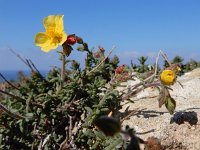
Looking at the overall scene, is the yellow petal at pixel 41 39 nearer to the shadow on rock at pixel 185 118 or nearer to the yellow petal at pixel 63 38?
the yellow petal at pixel 63 38

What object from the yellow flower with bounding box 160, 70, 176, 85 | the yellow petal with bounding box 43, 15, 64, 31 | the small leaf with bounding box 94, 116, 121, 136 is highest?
the yellow petal with bounding box 43, 15, 64, 31

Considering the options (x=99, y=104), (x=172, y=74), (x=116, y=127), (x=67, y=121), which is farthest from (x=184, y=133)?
(x=116, y=127)

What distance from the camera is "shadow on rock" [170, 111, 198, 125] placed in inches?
118

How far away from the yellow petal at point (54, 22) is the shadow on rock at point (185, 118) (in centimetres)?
106

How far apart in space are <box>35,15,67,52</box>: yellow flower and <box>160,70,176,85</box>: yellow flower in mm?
775

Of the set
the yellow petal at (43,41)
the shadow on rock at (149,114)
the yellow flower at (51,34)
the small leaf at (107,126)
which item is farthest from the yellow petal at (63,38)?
the small leaf at (107,126)

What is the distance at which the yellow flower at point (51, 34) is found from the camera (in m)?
2.98

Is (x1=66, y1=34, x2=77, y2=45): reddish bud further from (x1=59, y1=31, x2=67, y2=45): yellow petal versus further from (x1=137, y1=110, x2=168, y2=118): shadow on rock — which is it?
(x1=137, y1=110, x2=168, y2=118): shadow on rock

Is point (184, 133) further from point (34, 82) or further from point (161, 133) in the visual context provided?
point (34, 82)

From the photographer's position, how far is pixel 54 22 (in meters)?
3.06

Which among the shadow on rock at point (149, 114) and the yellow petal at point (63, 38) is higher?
the yellow petal at point (63, 38)

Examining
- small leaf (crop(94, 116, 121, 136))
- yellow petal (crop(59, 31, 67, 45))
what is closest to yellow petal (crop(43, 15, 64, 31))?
yellow petal (crop(59, 31, 67, 45))

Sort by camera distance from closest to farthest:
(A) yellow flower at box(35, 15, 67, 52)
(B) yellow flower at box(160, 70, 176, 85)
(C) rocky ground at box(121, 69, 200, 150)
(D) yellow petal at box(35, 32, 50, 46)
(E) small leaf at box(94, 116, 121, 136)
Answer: (E) small leaf at box(94, 116, 121, 136)
(B) yellow flower at box(160, 70, 176, 85)
(C) rocky ground at box(121, 69, 200, 150)
(A) yellow flower at box(35, 15, 67, 52)
(D) yellow petal at box(35, 32, 50, 46)

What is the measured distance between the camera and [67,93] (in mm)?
3061
